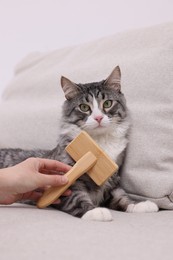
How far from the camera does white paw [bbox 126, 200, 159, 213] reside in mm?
1265

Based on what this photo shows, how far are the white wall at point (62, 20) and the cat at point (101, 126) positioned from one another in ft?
2.57

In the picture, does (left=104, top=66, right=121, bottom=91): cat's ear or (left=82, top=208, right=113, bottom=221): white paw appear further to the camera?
(left=104, top=66, right=121, bottom=91): cat's ear

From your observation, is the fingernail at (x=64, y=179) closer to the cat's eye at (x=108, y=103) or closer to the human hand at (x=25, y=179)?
the human hand at (x=25, y=179)

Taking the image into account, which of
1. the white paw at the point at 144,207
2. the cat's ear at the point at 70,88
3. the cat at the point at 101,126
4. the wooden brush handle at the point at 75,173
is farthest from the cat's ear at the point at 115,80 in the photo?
the white paw at the point at 144,207

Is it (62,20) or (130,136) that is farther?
(62,20)

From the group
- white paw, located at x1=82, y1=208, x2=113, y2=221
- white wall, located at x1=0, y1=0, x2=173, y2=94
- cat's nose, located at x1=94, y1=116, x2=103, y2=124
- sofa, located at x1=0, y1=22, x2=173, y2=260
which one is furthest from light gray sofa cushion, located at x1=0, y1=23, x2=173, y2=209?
white wall, located at x1=0, y1=0, x2=173, y2=94

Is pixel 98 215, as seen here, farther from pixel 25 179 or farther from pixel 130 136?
pixel 130 136

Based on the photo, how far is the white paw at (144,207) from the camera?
1265mm

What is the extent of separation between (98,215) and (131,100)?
510 mm

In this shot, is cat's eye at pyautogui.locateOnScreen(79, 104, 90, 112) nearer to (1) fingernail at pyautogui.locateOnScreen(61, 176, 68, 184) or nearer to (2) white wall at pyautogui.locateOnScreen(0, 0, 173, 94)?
(1) fingernail at pyautogui.locateOnScreen(61, 176, 68, 184)

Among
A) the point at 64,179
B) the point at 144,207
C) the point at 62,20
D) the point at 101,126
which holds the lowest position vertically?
the point at 144,207

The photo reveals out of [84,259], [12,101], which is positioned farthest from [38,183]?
[12,101]

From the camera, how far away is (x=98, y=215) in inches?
43.7

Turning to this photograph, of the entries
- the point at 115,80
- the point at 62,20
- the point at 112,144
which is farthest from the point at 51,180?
the point at 62,20
